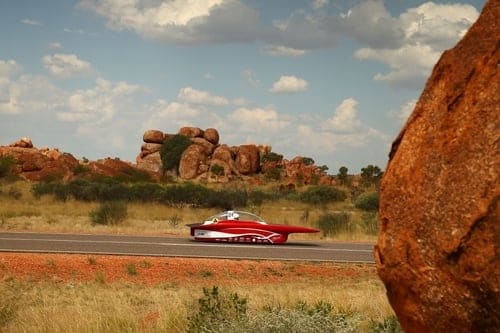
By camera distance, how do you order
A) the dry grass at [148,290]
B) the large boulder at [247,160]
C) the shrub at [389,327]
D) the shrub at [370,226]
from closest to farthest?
the shrub at [389,327], the dry grass at [148,290], the shrub at [370,226], the large boulder at [247,160]

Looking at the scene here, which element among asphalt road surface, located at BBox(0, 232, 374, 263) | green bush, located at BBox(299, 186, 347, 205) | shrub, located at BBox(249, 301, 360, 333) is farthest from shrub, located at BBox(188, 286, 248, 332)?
green bush, located at BBox(299, 186, 347, 205)

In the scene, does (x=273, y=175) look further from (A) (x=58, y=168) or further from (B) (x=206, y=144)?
(A) (x=58, y=168)

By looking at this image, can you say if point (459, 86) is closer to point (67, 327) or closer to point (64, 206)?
point (67, 327)

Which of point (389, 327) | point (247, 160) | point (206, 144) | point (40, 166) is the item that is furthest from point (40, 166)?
point (389, 327)

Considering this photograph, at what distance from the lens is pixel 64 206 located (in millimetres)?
35688

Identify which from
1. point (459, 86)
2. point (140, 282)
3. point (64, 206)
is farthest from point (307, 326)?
point (64, 206)

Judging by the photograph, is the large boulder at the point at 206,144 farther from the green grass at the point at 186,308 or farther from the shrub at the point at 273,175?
the green grass at the point at 186,308

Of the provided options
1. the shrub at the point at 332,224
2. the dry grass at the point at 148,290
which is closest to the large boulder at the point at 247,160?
the shrub at the point at 332,224

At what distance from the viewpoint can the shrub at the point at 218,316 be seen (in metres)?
7.00

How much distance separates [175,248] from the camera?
19.8m

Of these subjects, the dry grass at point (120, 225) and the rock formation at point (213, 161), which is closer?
the dry grass at point (120, 225)

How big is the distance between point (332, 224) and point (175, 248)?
32.5 ft

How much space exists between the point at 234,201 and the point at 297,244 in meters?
17.7

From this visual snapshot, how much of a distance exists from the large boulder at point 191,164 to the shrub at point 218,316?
6827 centimetres
